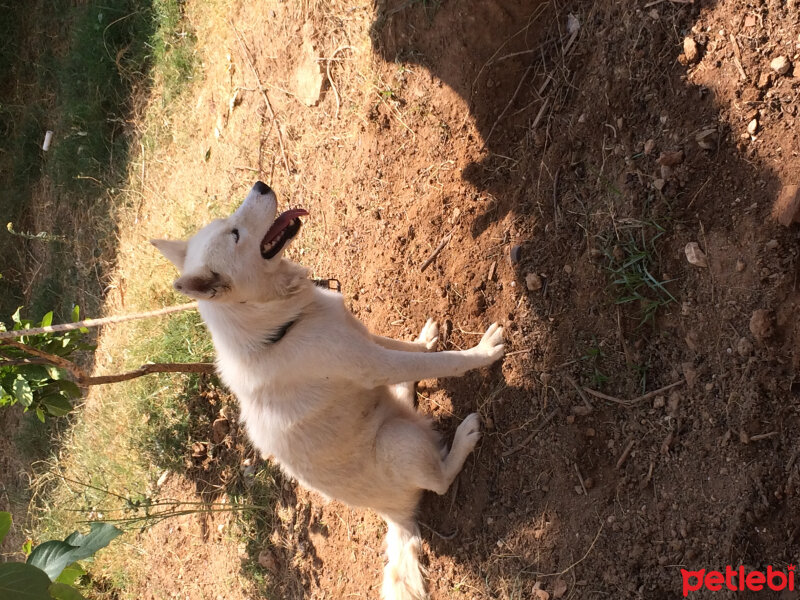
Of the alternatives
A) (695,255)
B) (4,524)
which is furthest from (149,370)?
(695,255)

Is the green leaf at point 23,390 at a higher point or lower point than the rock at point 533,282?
lower

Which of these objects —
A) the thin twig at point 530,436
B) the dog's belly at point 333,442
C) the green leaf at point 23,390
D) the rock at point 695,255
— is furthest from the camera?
the green leaf at point 23,390

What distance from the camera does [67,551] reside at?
340cm

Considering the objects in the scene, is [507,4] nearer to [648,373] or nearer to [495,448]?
[648,373]

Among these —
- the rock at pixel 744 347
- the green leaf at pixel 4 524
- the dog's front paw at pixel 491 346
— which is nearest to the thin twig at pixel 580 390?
the dog's front paw at pixel 491 346

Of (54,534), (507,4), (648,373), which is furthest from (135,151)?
(648,373)

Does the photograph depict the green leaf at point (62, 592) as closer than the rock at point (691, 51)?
No

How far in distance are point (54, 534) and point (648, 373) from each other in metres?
7.01

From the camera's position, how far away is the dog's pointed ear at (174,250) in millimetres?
3930

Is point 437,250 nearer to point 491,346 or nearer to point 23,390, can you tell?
point 491,346

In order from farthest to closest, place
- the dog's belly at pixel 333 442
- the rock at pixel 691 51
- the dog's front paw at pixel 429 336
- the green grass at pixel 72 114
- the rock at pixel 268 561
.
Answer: the green grass at pixel 72 114 < the rock at pixel 268 561 < the dog's front paw at pixel 429 336 < the dog's belly at pixel 333 442 < the rock at pixel 691 51

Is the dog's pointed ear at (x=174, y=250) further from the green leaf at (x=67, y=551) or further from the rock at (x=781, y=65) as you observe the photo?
the rock at (x=781, y=65)

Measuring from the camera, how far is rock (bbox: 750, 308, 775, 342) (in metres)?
2.90

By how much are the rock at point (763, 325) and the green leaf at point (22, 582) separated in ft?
11.6
